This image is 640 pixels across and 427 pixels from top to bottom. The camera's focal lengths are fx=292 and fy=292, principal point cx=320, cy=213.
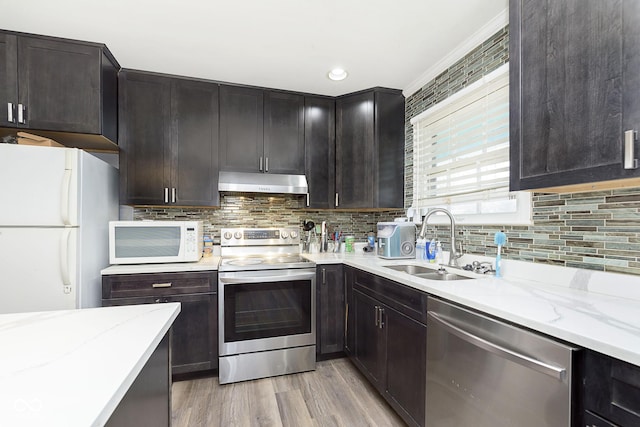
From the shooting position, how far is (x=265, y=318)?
2.27 m

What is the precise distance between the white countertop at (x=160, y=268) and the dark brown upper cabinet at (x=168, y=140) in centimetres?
53

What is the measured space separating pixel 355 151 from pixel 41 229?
234 centimetres

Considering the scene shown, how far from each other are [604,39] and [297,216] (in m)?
2.43

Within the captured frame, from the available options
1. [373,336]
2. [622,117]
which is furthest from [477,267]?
[622,117]

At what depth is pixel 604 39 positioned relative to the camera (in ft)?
→ 3.28

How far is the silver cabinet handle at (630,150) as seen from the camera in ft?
3.02

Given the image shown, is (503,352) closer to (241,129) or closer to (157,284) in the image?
(157,284)

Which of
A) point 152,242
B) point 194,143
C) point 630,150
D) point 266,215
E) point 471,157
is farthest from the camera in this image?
point 266,215

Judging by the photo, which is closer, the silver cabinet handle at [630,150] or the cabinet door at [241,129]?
the silver cabinet handle at [630,150]

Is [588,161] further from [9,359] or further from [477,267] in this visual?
[9,359]

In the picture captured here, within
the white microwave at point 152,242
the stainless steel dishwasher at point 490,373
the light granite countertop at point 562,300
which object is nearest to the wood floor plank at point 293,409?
the stainless steel dishwasher at point 490,373

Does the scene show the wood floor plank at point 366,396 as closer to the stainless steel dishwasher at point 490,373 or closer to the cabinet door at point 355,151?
the stainless steel dishwasher at point 490,373

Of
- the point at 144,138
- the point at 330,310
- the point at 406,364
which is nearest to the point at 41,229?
the point at 144,138

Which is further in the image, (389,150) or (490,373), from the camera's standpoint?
(389,150)
